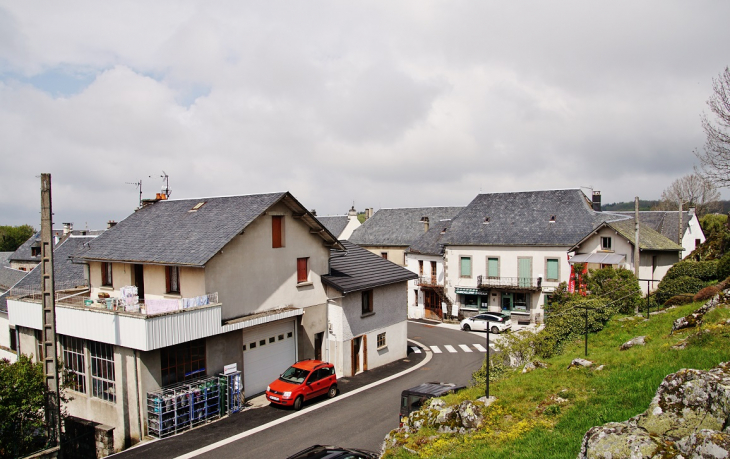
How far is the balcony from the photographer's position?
39.9 metres

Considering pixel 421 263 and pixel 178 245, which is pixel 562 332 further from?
pixel 421 263

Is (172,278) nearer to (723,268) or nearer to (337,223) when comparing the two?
(723,268)

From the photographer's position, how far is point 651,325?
61.9 feet

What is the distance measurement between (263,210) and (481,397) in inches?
488

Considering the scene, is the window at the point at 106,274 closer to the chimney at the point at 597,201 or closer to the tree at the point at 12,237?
the chimney at the point at 597,201

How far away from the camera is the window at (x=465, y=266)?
43.0 meters

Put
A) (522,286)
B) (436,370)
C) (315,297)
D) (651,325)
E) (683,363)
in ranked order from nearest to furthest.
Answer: (683,363) → (651,325) → (315,297) → (436,370) → (522,286)

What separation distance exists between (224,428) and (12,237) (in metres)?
82.8

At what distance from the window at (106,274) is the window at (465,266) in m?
28.8

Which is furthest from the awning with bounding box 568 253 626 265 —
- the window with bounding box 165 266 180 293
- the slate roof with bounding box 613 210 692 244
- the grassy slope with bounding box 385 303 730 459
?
the window with bounding box 165 266 180 293

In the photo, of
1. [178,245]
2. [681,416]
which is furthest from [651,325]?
[178,245]

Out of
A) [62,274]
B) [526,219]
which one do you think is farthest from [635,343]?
[62,274]

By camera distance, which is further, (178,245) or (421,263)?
(421,263)

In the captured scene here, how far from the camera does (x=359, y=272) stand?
27469 mm
